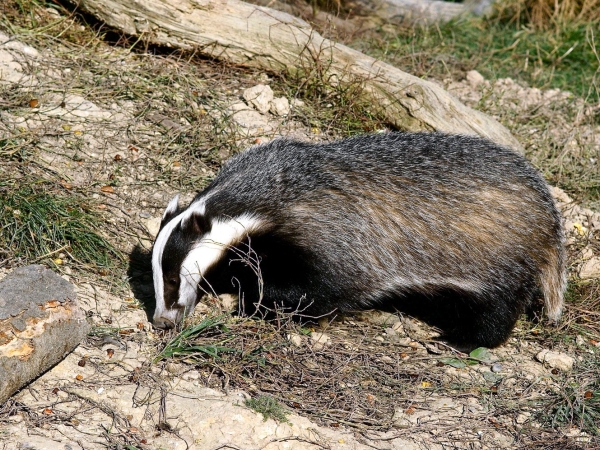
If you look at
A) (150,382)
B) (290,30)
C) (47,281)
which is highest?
(290,30)

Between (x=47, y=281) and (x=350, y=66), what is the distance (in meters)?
3.85

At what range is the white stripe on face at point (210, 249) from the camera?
5.05 metres

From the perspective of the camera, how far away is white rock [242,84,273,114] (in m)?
7.25

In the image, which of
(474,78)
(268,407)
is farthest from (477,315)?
(474,78)

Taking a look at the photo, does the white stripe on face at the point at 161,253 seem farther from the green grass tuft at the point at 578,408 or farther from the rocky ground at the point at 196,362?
the green grass tuft at the point at 578,408

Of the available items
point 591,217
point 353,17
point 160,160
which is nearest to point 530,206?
point 591,217

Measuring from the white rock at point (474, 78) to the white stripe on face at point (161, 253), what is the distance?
4.66 m

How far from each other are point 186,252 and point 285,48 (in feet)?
9.84

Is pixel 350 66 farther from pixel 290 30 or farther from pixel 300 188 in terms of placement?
pixel 300 188

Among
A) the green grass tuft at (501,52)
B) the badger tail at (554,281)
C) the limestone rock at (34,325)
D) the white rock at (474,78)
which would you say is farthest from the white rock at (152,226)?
the white rock at (474,78)

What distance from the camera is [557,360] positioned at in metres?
5.37

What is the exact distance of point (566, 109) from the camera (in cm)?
850

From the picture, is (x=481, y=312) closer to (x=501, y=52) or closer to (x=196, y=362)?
(x=196, y=362)

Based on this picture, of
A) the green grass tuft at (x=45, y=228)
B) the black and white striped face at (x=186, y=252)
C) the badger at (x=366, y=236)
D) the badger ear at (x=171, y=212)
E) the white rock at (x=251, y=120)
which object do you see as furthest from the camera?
the white rock at (x=251, y=120)
